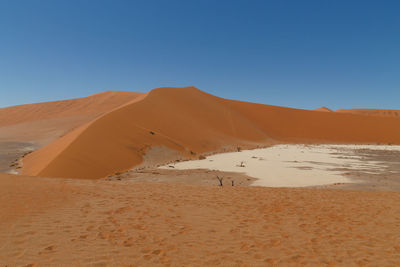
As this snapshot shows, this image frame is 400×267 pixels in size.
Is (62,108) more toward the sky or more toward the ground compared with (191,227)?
more toward the sky

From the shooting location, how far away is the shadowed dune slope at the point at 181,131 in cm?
1777

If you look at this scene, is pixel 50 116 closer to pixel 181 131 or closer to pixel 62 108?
pixel 62 108

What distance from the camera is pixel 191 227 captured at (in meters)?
6.27

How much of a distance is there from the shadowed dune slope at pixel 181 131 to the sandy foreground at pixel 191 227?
804cm

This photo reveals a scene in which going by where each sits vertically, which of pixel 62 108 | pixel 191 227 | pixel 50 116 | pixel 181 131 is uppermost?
pixel 62 108

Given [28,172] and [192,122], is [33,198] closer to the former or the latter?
[28,172]

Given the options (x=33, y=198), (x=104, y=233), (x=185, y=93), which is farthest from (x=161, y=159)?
(x=185, y=93)

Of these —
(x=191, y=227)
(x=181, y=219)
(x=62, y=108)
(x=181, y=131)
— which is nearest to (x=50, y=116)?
(x=62, y=108)

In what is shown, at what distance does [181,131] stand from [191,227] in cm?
2604

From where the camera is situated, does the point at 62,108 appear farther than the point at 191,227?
Yes

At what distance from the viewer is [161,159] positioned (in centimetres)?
2175

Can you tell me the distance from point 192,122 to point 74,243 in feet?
108

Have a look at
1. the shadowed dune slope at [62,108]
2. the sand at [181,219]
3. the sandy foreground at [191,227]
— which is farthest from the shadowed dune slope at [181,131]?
the shadowed dune slope at [62,108]

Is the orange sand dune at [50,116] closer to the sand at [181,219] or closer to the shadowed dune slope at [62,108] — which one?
the shadowed dune slope at [62,108]
